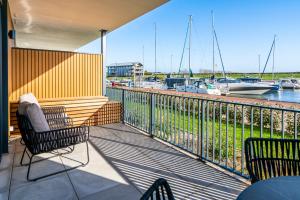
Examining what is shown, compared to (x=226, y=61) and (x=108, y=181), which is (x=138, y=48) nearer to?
(x=226, y=61)

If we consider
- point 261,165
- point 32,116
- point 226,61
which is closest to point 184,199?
point 261,165

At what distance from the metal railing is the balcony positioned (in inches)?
10.2

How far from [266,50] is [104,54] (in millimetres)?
27657

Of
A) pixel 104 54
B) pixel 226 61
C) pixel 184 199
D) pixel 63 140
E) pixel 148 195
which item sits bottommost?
pixel 184 199

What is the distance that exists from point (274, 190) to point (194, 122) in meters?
2.96

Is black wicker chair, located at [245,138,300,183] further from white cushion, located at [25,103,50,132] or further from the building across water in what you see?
the building across water

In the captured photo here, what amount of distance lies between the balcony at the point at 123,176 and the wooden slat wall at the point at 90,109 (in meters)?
1.51

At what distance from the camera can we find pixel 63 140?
3.00 metres

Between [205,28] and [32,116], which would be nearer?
[32,116]

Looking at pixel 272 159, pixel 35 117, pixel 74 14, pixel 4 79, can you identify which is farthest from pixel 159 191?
pixel 74 14

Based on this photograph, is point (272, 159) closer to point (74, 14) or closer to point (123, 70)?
point (74, 14)

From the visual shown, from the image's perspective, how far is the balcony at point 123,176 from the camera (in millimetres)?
2451

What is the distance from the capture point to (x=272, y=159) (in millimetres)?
1637

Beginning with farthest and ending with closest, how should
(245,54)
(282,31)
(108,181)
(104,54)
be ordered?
1. (245,54)
2. (282,31)
3. (104,54)
4. (108,181)
